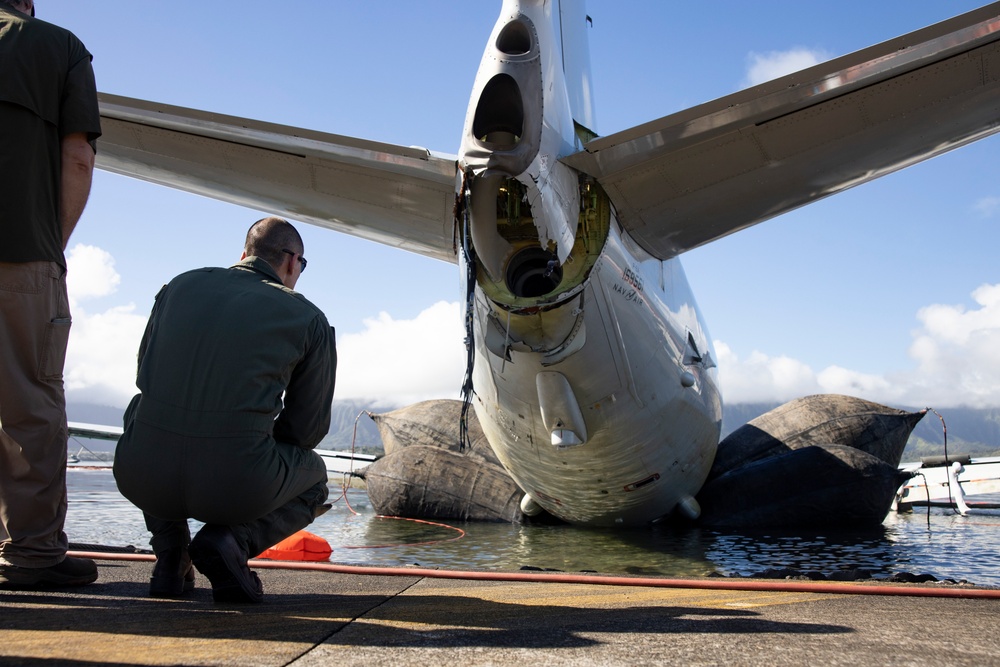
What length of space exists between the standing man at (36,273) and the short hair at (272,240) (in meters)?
0.75

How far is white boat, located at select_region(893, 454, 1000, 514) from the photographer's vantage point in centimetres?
1455

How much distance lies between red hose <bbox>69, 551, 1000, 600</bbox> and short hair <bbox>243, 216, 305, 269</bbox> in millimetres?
1609

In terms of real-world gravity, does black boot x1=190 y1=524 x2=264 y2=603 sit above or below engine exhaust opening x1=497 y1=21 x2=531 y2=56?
below

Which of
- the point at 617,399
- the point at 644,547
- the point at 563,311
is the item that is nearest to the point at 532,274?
the point at 563,311

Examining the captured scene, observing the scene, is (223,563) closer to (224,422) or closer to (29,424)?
(224,422)

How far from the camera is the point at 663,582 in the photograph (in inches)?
137

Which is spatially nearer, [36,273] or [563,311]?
[36,273]

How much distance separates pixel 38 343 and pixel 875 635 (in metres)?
2.99

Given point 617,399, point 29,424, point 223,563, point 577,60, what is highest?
point 577,60

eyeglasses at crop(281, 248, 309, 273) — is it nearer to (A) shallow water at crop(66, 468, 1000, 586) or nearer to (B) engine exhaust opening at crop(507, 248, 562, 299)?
(B) engine exhaust opening at crop(507, 248, 562, 299)

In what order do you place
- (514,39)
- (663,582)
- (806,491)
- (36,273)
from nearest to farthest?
(36,273) < (663,582) < (514,39) < (806,491)

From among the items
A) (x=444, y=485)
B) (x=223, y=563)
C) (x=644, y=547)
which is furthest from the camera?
(x=444, y=485)

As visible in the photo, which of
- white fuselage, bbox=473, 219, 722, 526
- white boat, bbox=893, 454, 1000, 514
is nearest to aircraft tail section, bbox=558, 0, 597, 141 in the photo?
white fuselage, bbox=473, 219, 722, 526

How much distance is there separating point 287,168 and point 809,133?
147 inches
